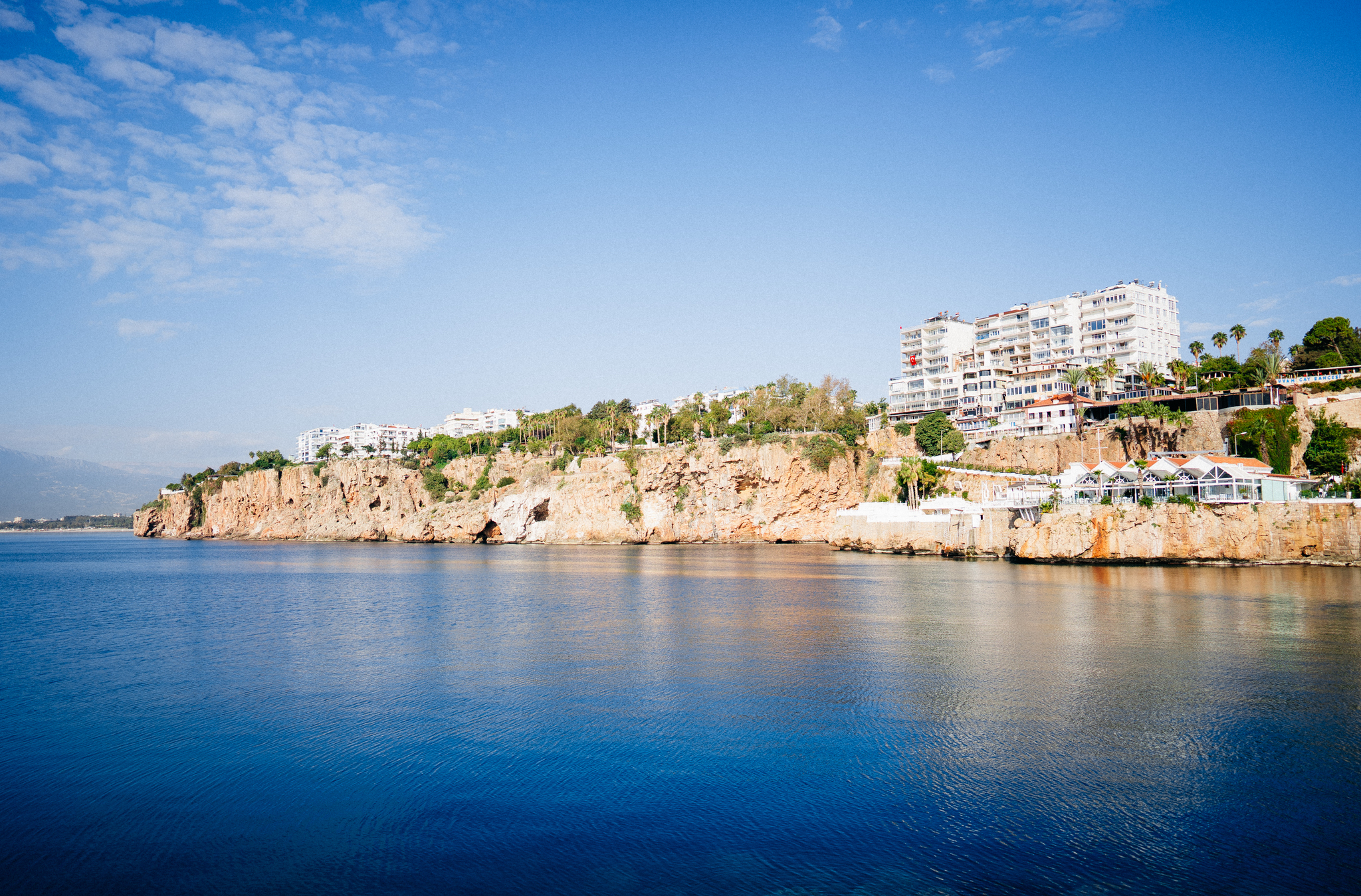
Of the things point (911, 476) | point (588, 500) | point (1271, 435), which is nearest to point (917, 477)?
point (911, 476)

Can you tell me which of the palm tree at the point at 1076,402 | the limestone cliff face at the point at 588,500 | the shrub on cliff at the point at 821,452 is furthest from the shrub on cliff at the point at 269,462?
the palm tree at the point at 1076,402

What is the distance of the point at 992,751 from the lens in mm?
15195

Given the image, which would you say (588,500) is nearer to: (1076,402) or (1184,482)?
(1076,402)

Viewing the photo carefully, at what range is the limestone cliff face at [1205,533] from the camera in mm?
44312

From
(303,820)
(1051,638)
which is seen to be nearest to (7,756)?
(303,820)

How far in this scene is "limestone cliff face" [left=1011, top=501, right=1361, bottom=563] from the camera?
145 ft

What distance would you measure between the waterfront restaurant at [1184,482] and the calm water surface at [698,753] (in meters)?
17.3

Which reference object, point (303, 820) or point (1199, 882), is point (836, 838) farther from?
point (303, 820)

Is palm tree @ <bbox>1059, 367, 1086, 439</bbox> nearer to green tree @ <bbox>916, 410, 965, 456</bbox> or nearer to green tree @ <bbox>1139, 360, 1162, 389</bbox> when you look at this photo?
green tree @ <bbox>1139, 360, 1162, 389</bbox>

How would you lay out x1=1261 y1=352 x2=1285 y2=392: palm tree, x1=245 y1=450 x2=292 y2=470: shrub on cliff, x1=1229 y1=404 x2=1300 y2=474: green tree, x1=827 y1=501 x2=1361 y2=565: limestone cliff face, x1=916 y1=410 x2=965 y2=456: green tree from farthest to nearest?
1. x1=245 y1=450 x2=292 y2=470: shrub on cliff
2. x1=916 y1=410 x2=965 y2=456: green tree
3. x1=1261 y1=352 x2=1285 y2=392: palm tree
4. x1=1229 y1=404 x2=1300 y2=474: green tree
5. x1=827 y1=501 x2=1361 y2=565: limestone cliff face

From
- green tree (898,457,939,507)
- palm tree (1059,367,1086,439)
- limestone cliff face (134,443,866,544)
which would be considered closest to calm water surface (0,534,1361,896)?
green tree (898,457,939,507)

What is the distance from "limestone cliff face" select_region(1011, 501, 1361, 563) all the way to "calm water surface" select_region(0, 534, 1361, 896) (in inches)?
611

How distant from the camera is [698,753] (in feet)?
50.7

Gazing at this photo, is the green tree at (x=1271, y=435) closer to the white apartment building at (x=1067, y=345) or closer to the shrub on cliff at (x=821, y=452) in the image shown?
the white apartment building at (x=1067, y=345)
